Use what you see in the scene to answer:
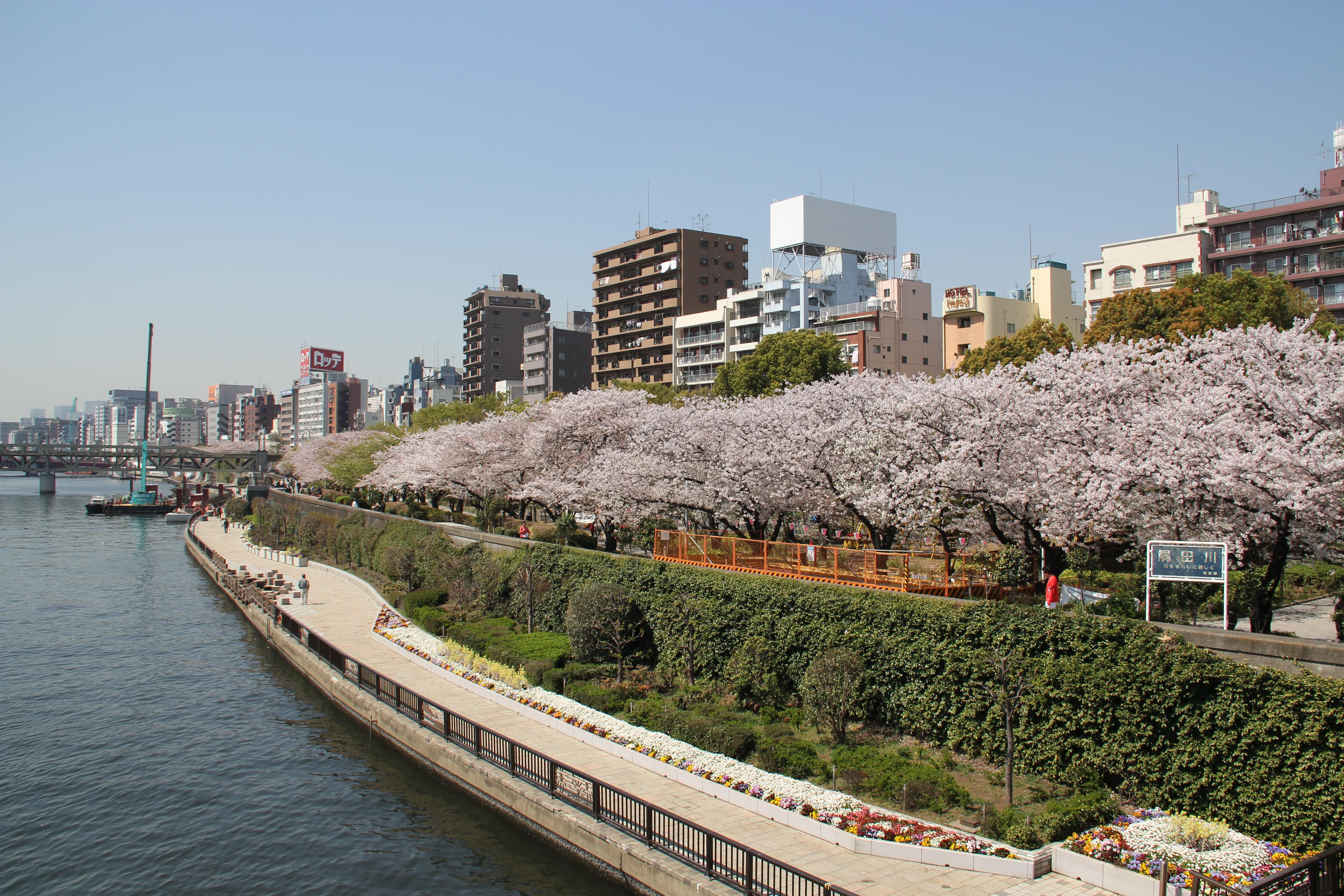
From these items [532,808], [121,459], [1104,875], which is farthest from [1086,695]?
[121,459]

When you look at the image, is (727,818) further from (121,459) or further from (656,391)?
(121,459)

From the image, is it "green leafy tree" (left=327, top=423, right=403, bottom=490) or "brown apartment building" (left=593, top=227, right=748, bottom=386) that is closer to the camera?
"green leafy tree" (left=327, top=423, right=403, bottom=490)

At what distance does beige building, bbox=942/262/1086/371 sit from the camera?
246ft

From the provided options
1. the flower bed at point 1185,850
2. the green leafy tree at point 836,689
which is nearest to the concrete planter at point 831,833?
the flower bed at point 1185,850

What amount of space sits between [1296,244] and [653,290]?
64.2m

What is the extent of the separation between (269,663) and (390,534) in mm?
15418

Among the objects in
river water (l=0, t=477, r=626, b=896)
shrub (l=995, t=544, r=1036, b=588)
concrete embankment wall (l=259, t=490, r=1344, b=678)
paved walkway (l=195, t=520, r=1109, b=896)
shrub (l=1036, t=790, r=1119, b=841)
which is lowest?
river water (l=0, t=477, r=626, b=896)

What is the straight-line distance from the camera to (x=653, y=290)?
10350 centimetres

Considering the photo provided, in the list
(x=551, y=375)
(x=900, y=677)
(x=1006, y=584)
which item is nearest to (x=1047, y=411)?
(x=1006, y=584)

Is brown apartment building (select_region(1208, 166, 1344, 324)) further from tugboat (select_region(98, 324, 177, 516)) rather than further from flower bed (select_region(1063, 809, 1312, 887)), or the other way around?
tugboat (select_region(98, 324, 177, 516))

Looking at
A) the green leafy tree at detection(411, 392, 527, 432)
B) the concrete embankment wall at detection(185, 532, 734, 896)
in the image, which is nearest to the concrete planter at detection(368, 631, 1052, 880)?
the concrete embankment wall at detection(185, 532, 734, 896)

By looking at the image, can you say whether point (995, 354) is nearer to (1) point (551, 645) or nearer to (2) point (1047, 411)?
(2) point (1047, 411)

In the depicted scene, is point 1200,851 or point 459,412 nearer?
point 1200,851

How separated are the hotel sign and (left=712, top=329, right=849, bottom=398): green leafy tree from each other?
19105mm
